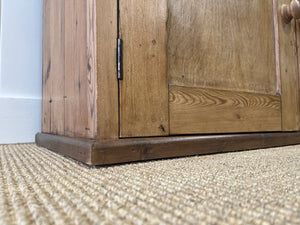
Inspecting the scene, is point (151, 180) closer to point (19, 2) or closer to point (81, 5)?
point (81, 5)

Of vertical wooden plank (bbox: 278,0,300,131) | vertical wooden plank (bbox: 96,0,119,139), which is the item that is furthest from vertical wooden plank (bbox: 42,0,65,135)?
vertical wooden plank (bbox: 278,0,300,131)

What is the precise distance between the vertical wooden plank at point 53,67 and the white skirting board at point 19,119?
0.07m

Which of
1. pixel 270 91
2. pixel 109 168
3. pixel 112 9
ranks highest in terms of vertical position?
pixel 112 9

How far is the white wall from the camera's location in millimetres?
887

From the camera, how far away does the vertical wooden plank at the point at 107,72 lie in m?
0.45

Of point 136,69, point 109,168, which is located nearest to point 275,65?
point 136,69

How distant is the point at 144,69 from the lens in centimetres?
51

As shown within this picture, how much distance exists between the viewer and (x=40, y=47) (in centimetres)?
95

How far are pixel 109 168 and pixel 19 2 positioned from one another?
2.68ft

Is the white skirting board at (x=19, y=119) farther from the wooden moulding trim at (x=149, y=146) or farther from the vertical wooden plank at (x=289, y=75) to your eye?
the vertical wooden plank at (x=289, y=75)

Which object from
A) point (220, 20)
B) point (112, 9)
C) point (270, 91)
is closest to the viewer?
point (112, 9)

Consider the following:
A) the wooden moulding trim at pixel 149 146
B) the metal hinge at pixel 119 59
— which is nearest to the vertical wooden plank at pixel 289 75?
the wooden moulding trim at pixel 149 146

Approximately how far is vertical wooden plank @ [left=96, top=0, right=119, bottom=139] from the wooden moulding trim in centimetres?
3

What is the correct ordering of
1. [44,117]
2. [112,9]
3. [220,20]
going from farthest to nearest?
[44,117] → [220,20] → [112,9]
